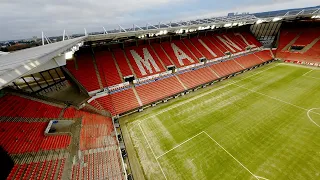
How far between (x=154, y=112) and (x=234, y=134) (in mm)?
10614

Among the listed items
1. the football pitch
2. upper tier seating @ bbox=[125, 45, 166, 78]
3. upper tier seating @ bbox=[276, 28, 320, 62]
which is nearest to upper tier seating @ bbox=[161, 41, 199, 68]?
upper tier seating @ bbox=[125, 45, 166, 78]

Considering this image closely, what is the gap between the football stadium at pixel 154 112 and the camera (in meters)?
11.6

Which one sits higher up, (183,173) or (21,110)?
(21,110)

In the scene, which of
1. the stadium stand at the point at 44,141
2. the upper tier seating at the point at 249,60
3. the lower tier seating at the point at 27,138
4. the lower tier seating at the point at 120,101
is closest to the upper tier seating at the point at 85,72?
the lower tier seating at the point at 120,101

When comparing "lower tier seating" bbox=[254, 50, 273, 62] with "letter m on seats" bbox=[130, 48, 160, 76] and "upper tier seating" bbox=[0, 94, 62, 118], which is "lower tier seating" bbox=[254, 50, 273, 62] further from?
"upper tier seating" bbox=[0, 94, 62, 118]

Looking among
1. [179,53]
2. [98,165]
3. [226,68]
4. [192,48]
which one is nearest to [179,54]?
[179,53]

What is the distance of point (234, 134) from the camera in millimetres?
15906

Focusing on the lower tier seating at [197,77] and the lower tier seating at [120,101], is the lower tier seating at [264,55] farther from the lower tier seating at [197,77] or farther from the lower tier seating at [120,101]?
the lower tier seating at [120,101]

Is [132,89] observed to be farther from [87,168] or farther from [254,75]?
[254,75]

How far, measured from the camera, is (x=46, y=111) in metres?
15.7

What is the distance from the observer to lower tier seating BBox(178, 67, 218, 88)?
27.2m

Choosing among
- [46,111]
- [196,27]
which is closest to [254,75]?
[196,27]

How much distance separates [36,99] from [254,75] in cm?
3752

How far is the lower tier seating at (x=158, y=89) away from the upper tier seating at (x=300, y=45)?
33.1m
